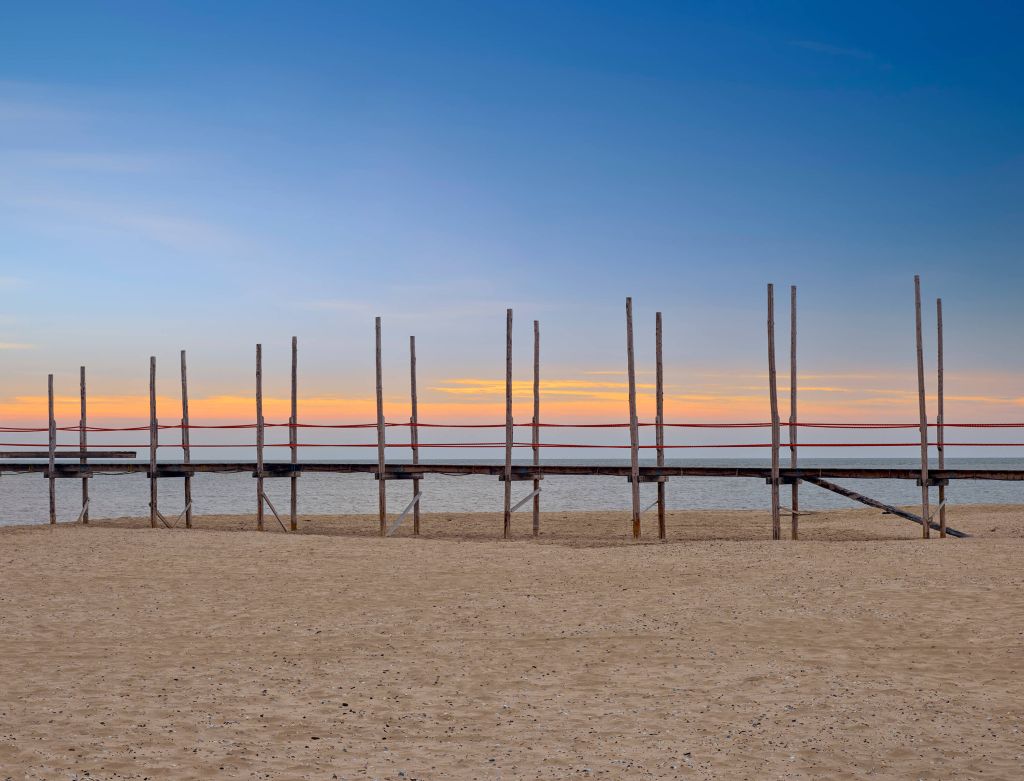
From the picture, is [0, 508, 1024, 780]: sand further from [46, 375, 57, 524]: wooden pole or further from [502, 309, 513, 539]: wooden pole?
[46, 375, 57, 524]: wooden pole

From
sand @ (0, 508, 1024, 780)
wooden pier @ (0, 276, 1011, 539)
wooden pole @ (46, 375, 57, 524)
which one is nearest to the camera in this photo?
sand @ (0, 508, 1024, 780)

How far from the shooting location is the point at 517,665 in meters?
8.42

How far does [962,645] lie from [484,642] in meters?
4.45

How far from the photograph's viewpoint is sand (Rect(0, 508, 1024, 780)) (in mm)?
6180

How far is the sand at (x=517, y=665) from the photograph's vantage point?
6.18 meters

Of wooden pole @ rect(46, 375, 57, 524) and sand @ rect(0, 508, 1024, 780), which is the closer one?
sand @ rect(0, 508, 1024, 780)

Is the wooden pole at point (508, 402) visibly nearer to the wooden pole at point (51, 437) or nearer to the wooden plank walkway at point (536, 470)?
the wooden plank walkway at point (536, 470)

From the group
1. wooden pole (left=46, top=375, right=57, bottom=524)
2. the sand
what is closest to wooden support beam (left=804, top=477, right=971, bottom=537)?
the sand

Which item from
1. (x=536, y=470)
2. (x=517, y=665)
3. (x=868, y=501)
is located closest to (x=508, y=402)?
(x=536, y=470)

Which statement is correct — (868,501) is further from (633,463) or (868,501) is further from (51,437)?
(51,437)

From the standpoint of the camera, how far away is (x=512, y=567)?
13.9 m

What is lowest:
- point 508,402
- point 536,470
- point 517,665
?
point 517,665

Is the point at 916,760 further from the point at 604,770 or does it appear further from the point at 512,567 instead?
the point at 512,567

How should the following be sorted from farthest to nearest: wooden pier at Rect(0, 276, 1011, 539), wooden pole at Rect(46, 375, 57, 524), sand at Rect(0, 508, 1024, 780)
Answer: wooden pole at Rect(46, 375, 57, 524), wooden pier at Rect(0, 276, 1011, 539), sand at Rect(0, 508, 1024, 780)
